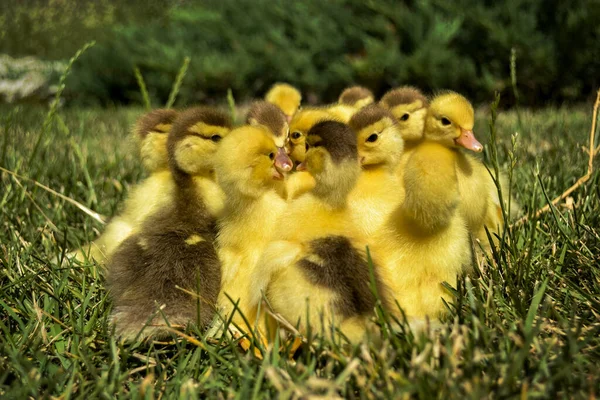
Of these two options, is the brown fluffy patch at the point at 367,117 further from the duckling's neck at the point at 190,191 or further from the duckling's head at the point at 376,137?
the duckling's neck at the point at 190,191

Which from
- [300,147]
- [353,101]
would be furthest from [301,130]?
[353,101]

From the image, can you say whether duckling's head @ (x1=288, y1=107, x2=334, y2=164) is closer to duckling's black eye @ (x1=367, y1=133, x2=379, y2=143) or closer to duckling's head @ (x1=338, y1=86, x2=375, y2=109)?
duckling's black eye @ (x1=367, y1=133, x2=379, y2=143)

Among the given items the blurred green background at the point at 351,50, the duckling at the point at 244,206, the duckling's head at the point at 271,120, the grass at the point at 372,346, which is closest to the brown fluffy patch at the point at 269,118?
the duckling's head at the point at 271,120

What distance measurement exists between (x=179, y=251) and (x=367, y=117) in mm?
718

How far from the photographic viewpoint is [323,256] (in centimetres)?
162

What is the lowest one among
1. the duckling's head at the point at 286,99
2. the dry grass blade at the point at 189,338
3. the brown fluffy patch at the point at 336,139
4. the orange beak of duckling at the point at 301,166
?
the dry grass blade at the point at 189,338

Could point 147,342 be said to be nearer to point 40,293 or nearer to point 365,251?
point 40,293

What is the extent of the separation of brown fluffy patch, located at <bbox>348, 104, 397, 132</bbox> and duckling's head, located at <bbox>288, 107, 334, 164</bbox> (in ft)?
0.28

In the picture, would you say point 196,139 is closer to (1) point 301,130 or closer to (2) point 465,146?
(1) point 301,130

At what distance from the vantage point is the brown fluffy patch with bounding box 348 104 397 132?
6.16 feet

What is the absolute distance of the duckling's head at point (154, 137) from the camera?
2281 mm

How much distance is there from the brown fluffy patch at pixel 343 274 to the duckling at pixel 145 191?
0.67m

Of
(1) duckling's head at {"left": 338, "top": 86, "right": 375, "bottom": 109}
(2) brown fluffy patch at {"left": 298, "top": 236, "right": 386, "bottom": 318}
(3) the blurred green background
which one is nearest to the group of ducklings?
(2) brown fluffy patch at {"left": 298, "top": 236, "right": 386, "bottom": 318}

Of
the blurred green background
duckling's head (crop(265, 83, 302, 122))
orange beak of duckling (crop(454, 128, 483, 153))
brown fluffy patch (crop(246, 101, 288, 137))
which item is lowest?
the blurred green background
